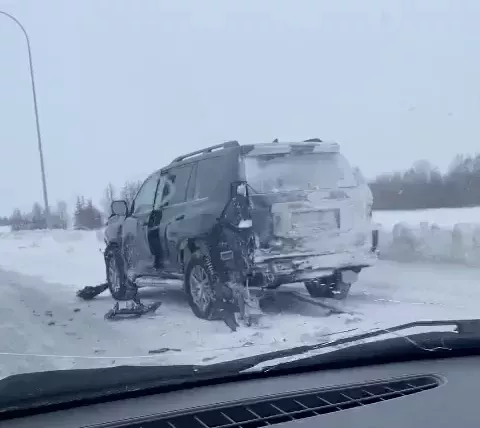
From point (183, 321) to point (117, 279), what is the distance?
0.58m

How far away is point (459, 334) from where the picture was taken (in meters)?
3.56

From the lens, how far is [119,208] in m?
3.94

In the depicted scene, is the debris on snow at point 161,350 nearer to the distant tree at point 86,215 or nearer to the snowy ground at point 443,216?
the distant tree at point 86,215

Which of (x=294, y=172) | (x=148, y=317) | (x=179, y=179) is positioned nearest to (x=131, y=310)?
(x=148, y=317)

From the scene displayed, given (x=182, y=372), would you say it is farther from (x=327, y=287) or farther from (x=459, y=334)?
(x=459, y=334)

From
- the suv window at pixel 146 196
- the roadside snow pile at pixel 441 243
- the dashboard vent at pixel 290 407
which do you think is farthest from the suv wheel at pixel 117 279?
the roadside snow pile at pixel 441 243

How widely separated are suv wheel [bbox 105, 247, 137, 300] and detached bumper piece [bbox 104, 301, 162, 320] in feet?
0.19

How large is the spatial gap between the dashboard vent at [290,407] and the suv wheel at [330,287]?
3.43 feet

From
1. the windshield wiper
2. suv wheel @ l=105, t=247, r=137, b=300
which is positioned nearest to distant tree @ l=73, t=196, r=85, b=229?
suv wheel @ l=105, t=247, r=137, b=300

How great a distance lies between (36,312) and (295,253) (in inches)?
64.8

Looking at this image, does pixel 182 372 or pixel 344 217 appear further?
pixel 344 217

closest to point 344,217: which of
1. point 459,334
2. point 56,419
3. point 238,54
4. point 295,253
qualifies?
point 295,253

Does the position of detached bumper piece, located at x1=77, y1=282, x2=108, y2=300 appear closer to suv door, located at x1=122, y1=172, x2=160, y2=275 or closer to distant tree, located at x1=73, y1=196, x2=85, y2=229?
suv door, located at x1=122, y1=172, x2=160, y2=275

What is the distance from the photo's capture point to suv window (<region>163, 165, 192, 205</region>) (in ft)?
12.8
